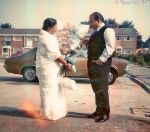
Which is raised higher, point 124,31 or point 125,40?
point 124,31

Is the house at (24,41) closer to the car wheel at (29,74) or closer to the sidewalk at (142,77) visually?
the sidewalk at (142,77)

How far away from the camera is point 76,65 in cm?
1593

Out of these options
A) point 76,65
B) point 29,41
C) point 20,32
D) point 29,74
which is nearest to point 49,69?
point 76,65

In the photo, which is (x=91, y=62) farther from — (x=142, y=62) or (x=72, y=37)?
(x=142, y=62)

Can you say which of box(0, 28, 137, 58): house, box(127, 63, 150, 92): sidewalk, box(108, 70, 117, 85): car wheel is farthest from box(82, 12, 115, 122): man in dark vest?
box(0, 28, 137, 58): house

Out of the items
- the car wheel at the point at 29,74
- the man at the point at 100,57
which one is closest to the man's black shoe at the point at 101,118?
the man at the point at 100,57

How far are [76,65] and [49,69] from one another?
8516 mm

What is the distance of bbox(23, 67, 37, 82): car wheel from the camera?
16.2 m

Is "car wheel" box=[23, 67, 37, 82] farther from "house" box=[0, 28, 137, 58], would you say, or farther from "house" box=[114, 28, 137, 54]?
"house" box=[114, 28, 137, 54]

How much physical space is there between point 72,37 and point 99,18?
1.53 metres

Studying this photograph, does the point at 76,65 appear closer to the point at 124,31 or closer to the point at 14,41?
the point at 14,41

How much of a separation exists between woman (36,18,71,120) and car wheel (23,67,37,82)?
8.72m

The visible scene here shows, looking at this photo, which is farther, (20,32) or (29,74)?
(20,32)

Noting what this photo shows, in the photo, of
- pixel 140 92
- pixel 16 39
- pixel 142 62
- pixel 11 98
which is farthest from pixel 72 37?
pixel 16 39
